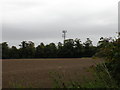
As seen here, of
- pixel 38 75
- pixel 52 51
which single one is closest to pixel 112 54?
pixel 38 75

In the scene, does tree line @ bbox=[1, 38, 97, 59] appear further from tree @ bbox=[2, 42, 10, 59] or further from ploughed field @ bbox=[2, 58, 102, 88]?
ploughed field @ bbox=[2, 58, 102, 88]

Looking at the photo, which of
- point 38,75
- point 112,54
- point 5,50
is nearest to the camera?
point 112,54

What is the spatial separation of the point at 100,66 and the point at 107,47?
53 cm

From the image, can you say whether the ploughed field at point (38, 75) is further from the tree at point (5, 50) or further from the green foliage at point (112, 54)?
the tree at point (5, 50)

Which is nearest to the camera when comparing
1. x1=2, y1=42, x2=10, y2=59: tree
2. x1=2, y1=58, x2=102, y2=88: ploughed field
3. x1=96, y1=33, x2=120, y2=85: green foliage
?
x1=96, y1=33, x2=120, y2=85: green foliage

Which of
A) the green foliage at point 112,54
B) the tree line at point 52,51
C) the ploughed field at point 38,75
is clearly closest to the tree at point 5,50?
the tree line at point 52,51

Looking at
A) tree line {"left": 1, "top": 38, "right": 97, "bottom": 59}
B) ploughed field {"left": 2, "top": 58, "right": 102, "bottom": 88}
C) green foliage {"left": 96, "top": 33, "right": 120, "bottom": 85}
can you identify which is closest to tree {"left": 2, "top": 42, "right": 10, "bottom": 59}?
tree line {"left": 1, "top": 38, "right": 97, "bottom": 59}

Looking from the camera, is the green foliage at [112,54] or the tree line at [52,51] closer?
the green foliage at [112,54]

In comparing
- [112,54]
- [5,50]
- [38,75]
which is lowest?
[38,75]

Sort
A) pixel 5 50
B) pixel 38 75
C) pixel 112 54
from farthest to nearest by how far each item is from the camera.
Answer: pixel 5 50
pixel 38 75
pixel 112 54

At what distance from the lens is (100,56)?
6992 mm

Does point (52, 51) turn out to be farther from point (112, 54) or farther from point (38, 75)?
point (112, 54)

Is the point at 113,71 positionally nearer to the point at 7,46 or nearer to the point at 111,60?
the point at 111,60

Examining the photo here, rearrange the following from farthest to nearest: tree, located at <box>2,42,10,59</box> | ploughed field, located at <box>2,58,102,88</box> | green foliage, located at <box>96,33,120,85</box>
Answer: tree, located at <box>2,42,10,59</box> → ploughed field, located at <box>2,58,102,88</box> → green foliage, located at <box>96,33,120,85</box>
